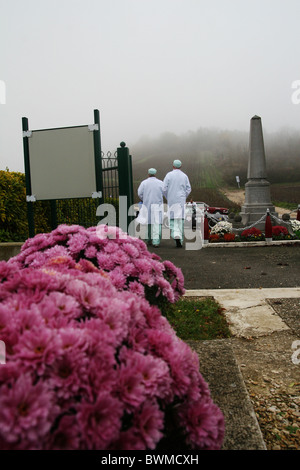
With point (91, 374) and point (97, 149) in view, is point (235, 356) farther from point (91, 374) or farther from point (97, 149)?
point (97, 149)

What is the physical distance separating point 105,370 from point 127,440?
18 cm

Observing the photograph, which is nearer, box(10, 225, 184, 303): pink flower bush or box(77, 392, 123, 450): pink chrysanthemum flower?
box(77, 392, 123, 450): pink chrysanthemum flower

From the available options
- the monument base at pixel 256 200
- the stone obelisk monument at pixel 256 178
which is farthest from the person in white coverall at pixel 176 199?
the stone obelisk monument at pixel 256 178

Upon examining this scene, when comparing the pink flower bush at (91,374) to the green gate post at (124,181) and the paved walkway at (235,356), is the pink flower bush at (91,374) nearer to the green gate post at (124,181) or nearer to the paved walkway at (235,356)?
the paved walkway at (235,356)

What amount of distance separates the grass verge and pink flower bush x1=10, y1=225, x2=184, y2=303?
0.77 meters

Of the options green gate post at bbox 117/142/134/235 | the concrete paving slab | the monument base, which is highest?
green gate post at bbox 117/142/134/235

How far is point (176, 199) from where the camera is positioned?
1001 centimetres

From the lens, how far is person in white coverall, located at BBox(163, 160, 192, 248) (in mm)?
9859

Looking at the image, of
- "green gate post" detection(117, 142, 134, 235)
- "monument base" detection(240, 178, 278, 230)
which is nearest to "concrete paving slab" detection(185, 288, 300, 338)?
"green gate post" detection(117, 142, 134, 235)

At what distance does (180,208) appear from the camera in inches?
389

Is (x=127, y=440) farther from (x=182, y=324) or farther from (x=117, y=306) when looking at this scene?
(x=182, y=324)

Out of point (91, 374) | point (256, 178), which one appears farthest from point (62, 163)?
point (256, 178)

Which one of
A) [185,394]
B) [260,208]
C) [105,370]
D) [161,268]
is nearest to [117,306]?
[105,370]

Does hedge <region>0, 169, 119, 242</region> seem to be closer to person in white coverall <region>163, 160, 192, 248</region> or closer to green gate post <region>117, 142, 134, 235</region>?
green gate post <region>117, 142, 134, 235</region>
